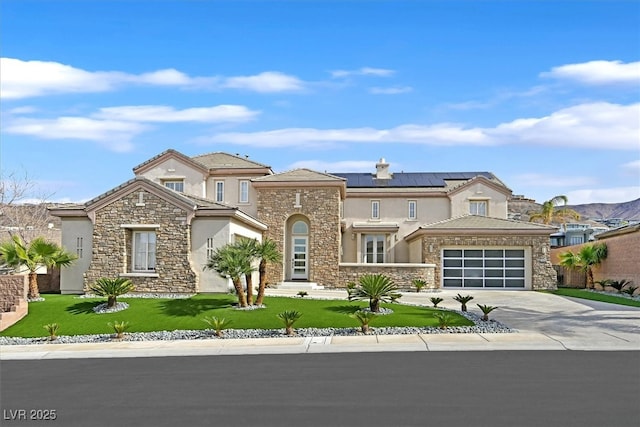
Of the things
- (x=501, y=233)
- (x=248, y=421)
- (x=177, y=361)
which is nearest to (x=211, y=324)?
(x=177, y=361)

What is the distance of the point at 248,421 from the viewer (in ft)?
28.9

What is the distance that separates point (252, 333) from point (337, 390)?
8.51m

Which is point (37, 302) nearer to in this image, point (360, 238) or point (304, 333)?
point (304, 333)

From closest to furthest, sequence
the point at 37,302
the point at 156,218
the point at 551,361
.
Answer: the point at 551,361, the point at 37,302, the point at 156,218

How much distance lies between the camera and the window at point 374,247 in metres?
42.1

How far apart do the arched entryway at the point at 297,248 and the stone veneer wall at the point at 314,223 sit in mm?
557

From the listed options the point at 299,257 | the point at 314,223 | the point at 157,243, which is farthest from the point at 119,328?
the point at 299,257

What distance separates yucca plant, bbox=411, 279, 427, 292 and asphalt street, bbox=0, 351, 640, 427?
17.5 metres

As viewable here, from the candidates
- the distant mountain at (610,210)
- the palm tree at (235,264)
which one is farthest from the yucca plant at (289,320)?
the distant mountain at (610,210)

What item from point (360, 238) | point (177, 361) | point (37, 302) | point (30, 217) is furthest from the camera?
point (30, 217)

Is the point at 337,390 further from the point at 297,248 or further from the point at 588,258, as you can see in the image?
the point at 588,258

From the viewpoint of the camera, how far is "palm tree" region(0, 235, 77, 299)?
79.2 ft

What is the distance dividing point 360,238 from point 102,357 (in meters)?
28.0

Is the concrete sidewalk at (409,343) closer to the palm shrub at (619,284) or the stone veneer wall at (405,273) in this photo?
the stone veneer wall at (405,273)
